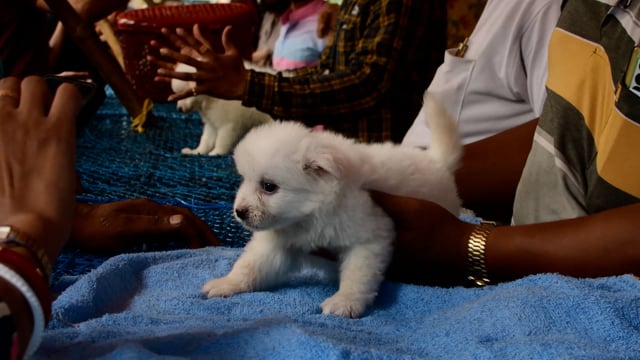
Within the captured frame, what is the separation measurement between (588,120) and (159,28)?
194cm

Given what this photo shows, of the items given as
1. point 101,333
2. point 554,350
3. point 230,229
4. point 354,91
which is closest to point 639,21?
point 554,350

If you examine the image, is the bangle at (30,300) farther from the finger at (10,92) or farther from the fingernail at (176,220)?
the fingernail at (176,220)

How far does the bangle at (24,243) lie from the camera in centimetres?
54

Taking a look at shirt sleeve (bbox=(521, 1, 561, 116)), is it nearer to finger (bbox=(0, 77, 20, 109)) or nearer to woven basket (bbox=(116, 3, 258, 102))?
finger (bbox=(0, 77, 20, 109))

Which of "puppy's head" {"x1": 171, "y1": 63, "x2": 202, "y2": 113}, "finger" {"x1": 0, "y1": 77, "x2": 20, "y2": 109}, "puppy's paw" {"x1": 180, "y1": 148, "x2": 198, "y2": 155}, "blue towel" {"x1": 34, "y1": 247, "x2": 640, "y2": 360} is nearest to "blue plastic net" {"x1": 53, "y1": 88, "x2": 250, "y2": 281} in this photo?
"puppy's paw" {"x1": 180, "y1": 148, "x2": 198, "y2": 155}

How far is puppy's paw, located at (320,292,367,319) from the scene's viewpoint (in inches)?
36.1

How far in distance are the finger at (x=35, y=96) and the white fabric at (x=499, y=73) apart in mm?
1110

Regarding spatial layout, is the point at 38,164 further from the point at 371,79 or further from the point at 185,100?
the point at 185,100

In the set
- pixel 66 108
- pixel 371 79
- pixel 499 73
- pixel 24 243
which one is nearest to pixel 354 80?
pixel 371 79

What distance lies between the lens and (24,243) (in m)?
0.54

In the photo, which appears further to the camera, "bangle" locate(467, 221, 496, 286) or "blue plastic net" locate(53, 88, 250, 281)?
"blue plastic net" locate(53, 88, 250, 281)

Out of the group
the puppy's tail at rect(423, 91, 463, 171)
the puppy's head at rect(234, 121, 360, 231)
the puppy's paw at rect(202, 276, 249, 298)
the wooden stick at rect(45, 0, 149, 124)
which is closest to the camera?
the puppy's paw at rect(202, 276, 249, 298)

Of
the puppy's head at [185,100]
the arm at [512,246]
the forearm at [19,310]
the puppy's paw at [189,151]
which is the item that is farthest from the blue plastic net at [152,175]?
the forearm at [19,310]

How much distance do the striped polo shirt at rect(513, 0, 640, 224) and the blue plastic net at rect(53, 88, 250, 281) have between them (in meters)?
0.67
